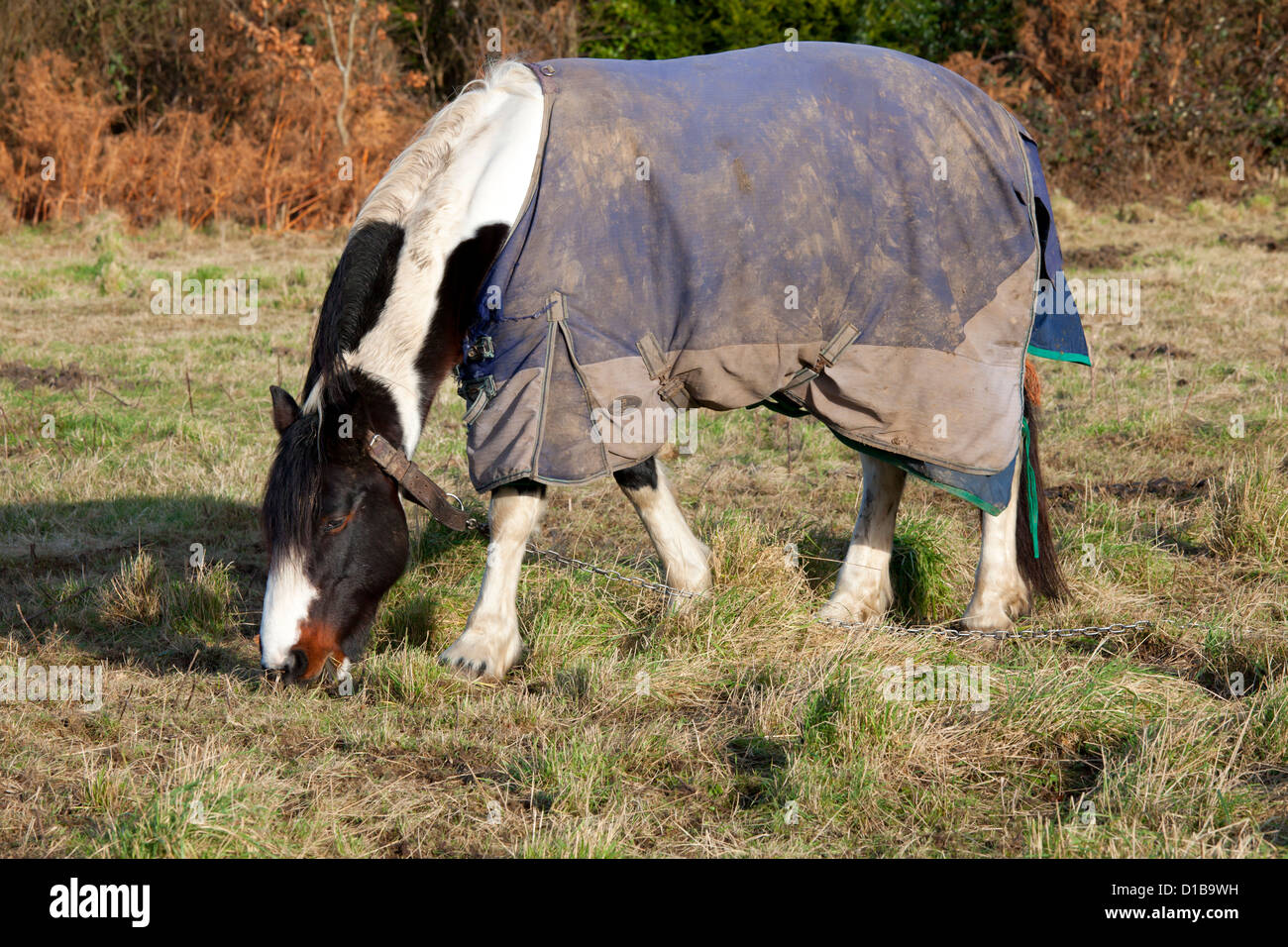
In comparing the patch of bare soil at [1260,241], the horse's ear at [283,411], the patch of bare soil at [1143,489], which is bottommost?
the patch of bare soil at [1143,489]

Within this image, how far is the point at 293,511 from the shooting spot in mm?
3219

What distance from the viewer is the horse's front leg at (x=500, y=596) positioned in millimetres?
3469

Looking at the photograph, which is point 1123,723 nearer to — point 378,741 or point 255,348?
point 378,741

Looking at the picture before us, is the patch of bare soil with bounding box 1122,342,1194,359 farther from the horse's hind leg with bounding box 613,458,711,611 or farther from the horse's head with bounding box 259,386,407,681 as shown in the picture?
the horse's head with bounding box 259,386,407,681

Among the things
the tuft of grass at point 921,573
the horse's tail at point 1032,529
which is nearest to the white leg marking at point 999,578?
the horse's tail at point 1032,529

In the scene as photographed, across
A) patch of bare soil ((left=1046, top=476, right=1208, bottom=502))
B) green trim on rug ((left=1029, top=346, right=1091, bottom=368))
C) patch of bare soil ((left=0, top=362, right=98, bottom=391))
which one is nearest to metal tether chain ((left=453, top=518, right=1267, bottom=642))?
green trim on rug ((left=1029, top=346, right=1091, bottom=368))

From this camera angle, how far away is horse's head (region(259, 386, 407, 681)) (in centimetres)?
322

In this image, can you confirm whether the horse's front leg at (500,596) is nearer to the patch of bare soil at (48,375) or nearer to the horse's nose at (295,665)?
the horse's nose at (295,665)

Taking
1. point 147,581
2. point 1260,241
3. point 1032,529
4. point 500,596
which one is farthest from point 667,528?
point 1260,241

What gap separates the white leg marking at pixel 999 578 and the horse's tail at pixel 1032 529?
5 cm

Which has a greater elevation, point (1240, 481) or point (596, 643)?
point (1240, 481)

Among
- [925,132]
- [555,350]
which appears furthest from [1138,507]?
[555,350]
